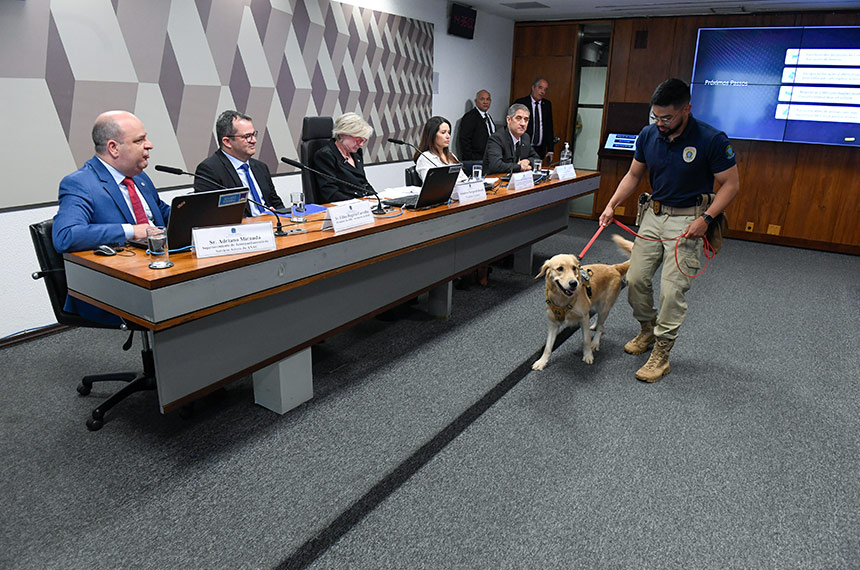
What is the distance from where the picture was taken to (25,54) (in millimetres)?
2814

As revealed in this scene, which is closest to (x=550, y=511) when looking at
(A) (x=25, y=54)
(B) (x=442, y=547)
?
(B) (x=442, y=547)

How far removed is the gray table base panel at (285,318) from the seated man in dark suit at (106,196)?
0.48 metres

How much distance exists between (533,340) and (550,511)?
1.46 metres

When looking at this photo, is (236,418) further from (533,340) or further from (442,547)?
(533,340)

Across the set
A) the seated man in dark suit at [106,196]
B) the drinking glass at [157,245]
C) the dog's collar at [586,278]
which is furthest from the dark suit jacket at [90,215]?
the dog's collar at [586,278]

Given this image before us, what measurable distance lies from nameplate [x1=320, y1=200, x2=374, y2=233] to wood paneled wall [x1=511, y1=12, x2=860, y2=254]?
4878mm

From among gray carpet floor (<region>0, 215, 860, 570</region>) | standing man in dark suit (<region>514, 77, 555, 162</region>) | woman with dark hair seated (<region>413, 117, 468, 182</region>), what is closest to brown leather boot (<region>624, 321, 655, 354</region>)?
gray carpet floor (<region>0, 215, 860, 570</region>)

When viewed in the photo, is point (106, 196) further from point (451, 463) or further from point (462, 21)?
point (462, 21)

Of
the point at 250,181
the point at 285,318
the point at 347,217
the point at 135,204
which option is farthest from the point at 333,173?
the point at 285,318

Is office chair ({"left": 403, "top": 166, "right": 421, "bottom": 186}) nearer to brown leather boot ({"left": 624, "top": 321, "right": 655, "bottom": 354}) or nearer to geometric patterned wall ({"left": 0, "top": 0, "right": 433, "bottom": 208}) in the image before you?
geometric patterned wall ({"left": 0, "top": 0, "right": 433, "bottom": 208})

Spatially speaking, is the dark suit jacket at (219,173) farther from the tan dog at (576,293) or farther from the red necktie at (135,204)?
the tan dog at (576,293)

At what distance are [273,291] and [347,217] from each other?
51cm

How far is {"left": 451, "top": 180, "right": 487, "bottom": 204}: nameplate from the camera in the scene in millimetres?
3130

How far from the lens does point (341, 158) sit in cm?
324
